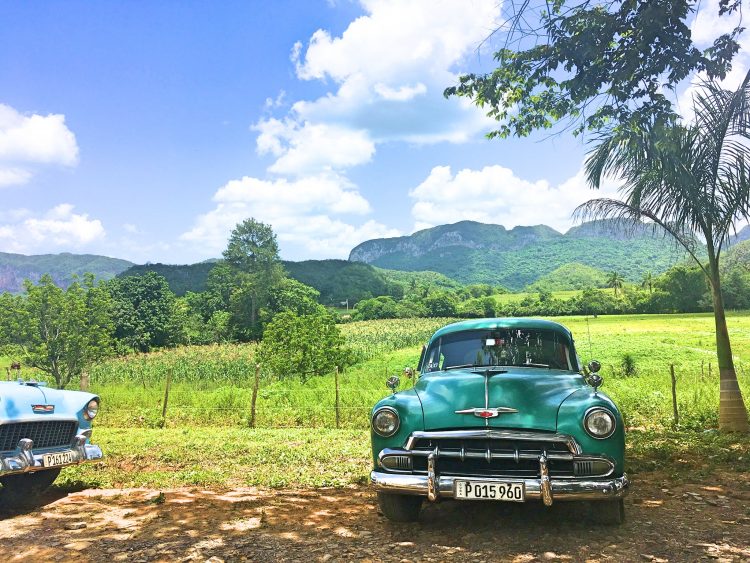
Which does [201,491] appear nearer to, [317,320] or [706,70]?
[706,70]

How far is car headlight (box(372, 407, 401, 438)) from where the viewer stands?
179 inches

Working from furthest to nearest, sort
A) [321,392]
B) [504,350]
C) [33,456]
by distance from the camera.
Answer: [321,392] < [504,350] < [33,456]

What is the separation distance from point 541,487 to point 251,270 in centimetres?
7060

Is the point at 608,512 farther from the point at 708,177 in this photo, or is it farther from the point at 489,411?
the point at 708,177

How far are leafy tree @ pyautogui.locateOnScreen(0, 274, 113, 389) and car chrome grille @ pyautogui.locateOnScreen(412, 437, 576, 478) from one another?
20.3 meters

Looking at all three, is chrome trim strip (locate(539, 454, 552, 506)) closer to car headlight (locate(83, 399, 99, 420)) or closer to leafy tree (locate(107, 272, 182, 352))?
car headlight (locate(83, 399, 99, 420))

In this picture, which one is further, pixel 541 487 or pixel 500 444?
pixel 500 444

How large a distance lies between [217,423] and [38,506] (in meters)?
8.43

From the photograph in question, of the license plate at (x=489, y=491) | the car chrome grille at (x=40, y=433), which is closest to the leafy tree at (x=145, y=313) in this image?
the car chrome grille at (x=40, y=433)

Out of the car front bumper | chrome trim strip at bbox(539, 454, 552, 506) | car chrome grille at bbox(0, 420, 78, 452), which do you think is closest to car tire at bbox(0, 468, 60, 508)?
car chrome grille at bbox(0, 420, 78, 452)

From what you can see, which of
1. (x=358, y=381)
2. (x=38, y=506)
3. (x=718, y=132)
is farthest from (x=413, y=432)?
(x=358, y=381)

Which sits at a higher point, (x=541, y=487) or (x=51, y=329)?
(x=51, y=329)

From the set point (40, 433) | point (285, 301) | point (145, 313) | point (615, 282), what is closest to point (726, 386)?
point (40, 433)

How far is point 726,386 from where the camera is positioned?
33.0 feet
